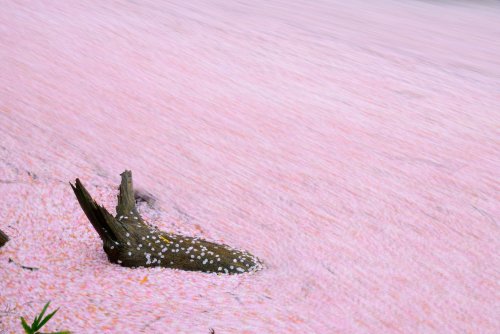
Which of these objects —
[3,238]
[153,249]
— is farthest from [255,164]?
[3,238]

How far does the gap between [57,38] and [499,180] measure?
236 centimetres

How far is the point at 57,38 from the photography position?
358cm

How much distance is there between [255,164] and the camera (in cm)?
249

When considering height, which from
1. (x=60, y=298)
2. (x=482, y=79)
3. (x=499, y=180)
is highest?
(x=482, y=79)

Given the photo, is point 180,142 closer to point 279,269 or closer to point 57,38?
point 279,269

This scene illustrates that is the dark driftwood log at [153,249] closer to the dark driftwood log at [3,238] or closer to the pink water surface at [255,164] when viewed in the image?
the pink water surface at [255,164]

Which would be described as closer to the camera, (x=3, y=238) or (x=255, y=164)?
(x=3, y=238)

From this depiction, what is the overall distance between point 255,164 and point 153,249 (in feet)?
2.70

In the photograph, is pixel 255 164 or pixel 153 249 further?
pixel 255 164

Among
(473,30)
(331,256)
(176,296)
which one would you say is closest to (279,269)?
(331,256)

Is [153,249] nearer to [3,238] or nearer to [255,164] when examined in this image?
[3,238]

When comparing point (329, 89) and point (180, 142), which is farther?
point (329, 89)

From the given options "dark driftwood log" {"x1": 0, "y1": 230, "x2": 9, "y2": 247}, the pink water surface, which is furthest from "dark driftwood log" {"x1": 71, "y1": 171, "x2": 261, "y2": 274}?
"dark driftwood log" {"x1": 0, "y1": 230, "x2": 9, "y2": 247}

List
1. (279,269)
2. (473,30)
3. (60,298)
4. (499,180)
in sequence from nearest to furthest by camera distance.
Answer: (60,298)
(279,269)
(499,180)
(473,30)
